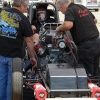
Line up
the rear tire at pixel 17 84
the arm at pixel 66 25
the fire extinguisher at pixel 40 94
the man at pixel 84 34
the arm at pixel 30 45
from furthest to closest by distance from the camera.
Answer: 1. the man at pixel 84 34
2. the arm at pixel 66 25
3. the arm at pixel 30 45
4. the rear tire at pixel 17 84
5. the fire extinguisher at pixel 40 94

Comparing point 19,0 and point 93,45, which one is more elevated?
point 19,0

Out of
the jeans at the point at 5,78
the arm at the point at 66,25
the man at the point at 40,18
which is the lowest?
the jeans at the point at 5,78

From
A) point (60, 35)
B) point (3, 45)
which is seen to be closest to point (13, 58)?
point (3, 45)

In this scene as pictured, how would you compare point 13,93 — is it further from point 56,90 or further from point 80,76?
point 80,76

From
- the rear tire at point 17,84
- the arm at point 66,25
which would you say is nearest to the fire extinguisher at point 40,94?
the rear tire at point 17,84

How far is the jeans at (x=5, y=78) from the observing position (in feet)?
16.5

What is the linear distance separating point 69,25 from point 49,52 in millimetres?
569

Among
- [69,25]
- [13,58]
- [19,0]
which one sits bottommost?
[13,58]

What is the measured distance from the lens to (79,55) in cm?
573

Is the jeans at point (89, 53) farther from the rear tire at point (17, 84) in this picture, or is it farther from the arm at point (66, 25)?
the rear tire at point (17, 84)

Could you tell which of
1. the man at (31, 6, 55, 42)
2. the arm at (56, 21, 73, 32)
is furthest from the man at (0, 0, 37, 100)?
the man at (31, 6, 55, 42)

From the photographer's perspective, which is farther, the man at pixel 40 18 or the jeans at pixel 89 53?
the man at pixel 40 18

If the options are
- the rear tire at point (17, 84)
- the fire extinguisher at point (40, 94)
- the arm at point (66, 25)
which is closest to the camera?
the fire extinguisher at point (40, 94)

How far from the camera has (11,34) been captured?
16.2ft
